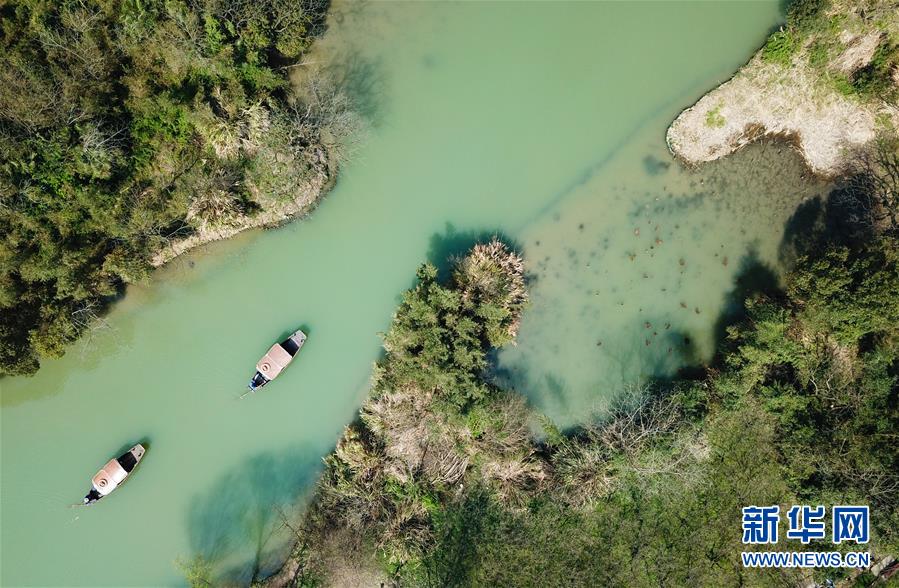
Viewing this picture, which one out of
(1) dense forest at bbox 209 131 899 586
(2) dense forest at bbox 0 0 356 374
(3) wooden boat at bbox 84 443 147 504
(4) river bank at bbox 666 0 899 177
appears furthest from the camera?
(4) river bank at bbox 666 0 899 177

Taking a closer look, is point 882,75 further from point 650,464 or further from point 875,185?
point 650,464

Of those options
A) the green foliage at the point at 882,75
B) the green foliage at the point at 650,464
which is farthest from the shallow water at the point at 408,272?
the green foliage at the point at 882,75

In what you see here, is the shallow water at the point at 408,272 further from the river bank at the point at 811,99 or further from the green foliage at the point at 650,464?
the green foliage at the point at 650,464

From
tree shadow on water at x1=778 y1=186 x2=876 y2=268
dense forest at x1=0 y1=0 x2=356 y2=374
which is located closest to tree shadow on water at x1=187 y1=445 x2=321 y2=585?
dense forest at x1=0 y1=0 x2=356 y2=374

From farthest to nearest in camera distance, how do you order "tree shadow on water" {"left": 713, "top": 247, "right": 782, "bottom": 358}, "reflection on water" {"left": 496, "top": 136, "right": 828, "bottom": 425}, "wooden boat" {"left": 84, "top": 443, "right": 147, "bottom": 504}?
"tree shadow on water" {"left": 713, "top": 247, "right": 782, "bottom": 358}
"reflection on water" {"left": 496, "top": 136, "right": 828, "bottom": 425}
"wooden boat" {"left": 84, "top": 443, "right": 147, "bottom": 504}

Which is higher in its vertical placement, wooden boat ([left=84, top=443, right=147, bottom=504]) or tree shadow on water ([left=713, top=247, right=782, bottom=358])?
tree shadow on water ([left=713, top=247, right=782, bottom=358])

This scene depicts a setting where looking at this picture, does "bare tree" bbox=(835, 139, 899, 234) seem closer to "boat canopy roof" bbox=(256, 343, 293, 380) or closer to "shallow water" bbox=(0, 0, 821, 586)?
"shallow water" bbox=(0, 0, 821, 586)
